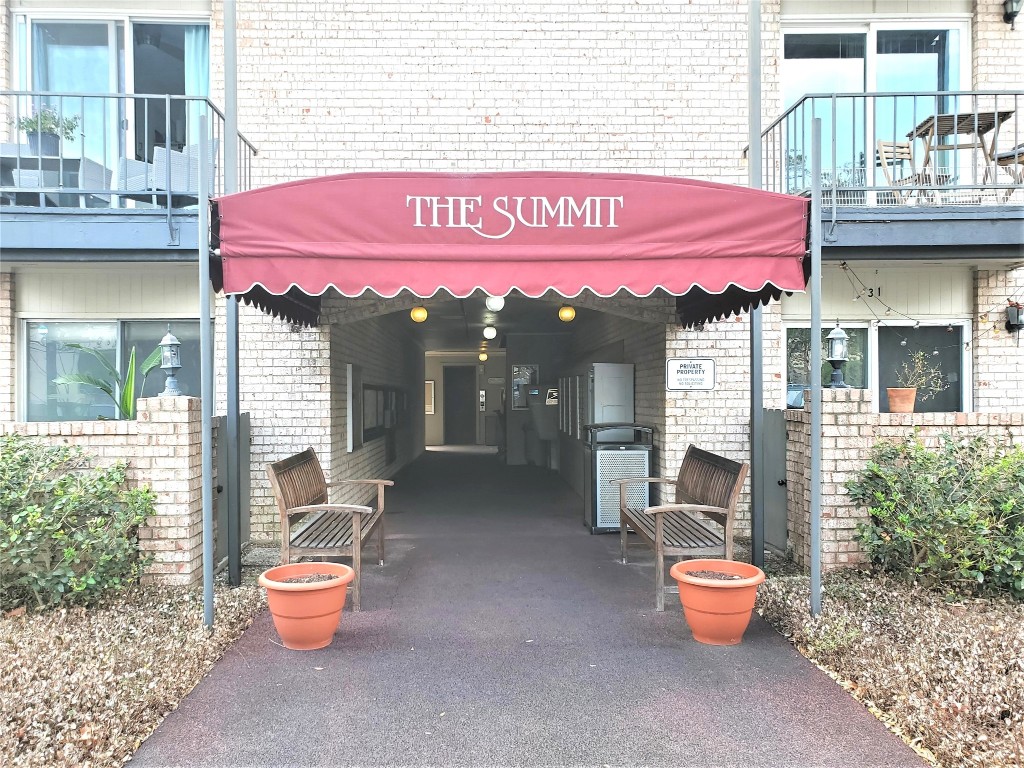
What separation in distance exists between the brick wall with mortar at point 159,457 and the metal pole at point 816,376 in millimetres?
4245

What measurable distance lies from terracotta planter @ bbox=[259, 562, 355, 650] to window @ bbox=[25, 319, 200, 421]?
386 cm

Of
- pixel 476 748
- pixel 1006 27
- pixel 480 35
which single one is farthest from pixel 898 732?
pixel 1006 27

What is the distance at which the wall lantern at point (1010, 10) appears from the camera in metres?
6.78

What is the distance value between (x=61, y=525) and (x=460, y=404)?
16.1m

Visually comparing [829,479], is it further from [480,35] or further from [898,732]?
[480,35]

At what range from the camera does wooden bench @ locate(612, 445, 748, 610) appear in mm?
4559

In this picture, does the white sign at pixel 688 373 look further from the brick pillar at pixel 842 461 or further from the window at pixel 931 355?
the window at pixel 931 355

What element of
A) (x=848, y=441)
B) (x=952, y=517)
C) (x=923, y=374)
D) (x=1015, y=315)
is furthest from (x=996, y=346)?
(x=952, y=517)

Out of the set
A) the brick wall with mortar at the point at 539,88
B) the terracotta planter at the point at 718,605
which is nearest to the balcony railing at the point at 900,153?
the brick wall with mortar at the point at 539,88

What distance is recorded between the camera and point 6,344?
6660mm

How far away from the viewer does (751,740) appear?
9.44 ft

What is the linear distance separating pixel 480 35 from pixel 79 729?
22.4ft

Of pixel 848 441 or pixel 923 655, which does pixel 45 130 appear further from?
pixel 923 655

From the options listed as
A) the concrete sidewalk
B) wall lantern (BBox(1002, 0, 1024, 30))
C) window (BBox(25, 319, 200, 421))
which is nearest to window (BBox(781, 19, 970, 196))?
wall lantern (BBox(1002, 0, 1024, 30))
